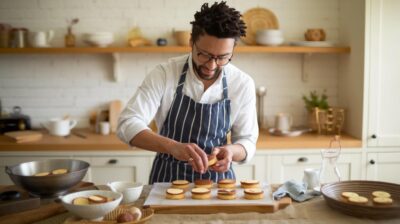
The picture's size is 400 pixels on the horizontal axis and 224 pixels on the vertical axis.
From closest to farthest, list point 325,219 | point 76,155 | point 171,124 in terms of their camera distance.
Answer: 1. point 325,219
2. point 171,124
3. point 76,155

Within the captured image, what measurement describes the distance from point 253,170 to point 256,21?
1355mm

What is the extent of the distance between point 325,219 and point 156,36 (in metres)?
2.67

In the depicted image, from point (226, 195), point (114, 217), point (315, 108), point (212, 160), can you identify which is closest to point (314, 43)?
point (315, 108)

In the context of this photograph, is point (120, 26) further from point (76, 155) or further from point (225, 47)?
point (225, 47)

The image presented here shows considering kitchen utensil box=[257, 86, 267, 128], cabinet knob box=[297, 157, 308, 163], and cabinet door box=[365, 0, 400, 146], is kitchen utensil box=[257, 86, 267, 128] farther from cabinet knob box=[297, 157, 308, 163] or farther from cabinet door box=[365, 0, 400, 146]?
cabinet door box=[365, 0, 400, 146]

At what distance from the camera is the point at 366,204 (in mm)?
1778

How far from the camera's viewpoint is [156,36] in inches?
159

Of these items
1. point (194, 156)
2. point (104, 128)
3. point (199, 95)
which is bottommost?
point (104, 128)

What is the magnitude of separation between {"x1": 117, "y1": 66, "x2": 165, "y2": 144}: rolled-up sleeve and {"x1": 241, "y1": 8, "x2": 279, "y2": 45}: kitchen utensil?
189 cm

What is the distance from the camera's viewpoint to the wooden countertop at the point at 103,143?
3449 millimetres

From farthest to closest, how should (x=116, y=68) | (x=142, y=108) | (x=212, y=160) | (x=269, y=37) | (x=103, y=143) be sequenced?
(x=116, y=68)
(x=269, y=37)
(x=103, y=143)
(x=142, y=108)
(x=212, y=160)

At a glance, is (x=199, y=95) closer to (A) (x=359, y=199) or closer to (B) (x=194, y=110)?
(B) (x=194, y=110)

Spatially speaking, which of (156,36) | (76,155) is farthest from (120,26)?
(76,155)

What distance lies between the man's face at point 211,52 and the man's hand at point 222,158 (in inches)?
15.3
